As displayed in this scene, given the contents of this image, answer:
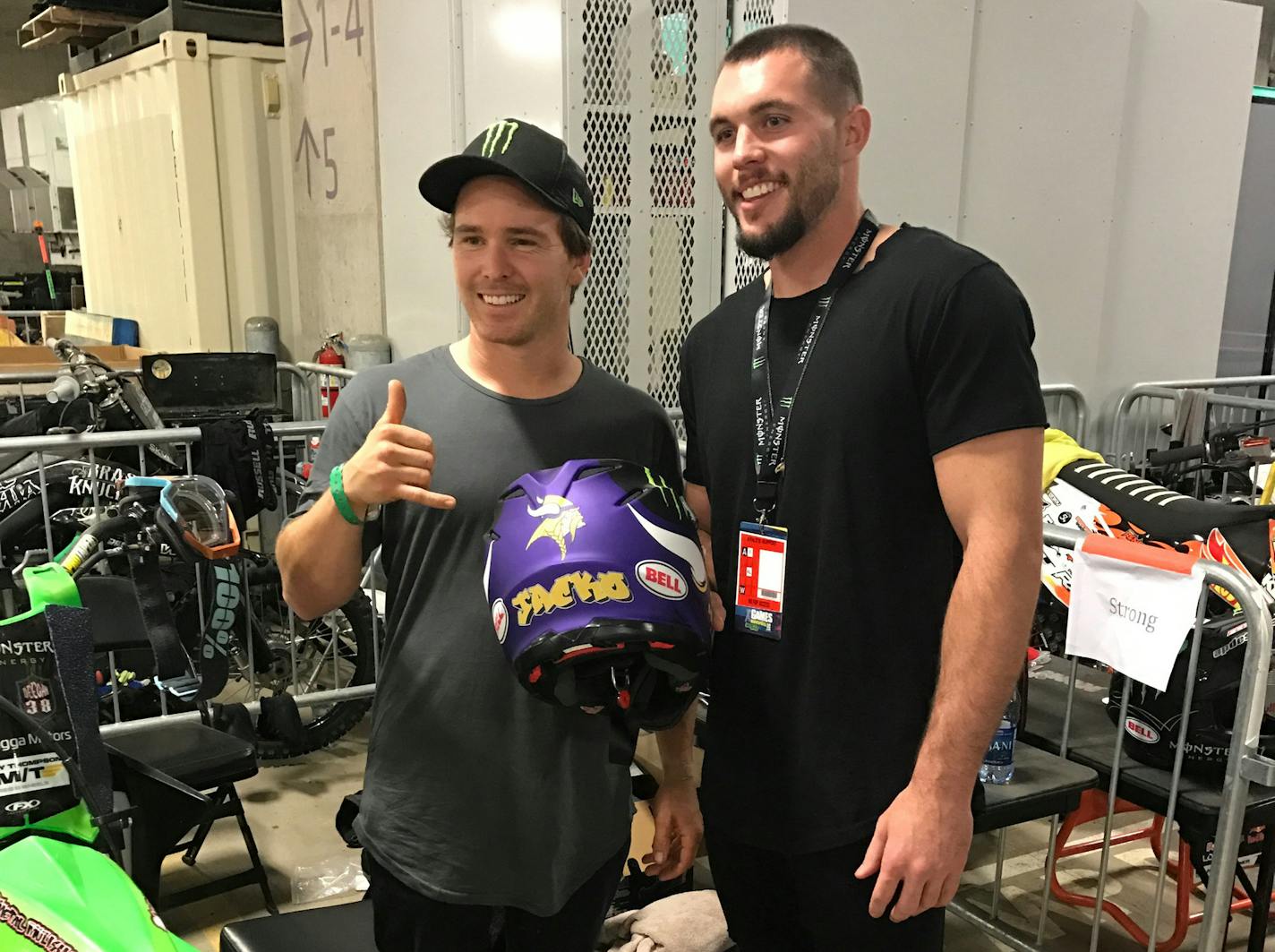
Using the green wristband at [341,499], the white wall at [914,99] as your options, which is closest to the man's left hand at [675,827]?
the green wristband at [341,499]

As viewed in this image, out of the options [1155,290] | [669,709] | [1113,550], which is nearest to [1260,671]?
[1113,550]

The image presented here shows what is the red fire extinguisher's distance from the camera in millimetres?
5174

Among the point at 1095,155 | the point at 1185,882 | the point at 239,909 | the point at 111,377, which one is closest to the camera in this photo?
the point at 1185,882

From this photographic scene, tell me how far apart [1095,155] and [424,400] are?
378 cm

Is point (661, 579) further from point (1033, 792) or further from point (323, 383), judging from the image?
point (323, 383)

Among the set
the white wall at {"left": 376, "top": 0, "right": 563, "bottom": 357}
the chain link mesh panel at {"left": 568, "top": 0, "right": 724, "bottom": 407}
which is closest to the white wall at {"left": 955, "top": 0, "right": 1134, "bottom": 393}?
the chain link mesh panel at {"left": 568, "top": 0, "right": 724, "bottom": 407}

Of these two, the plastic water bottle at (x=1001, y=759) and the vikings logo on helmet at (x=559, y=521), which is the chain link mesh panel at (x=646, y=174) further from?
the vikings logo on helmet at (x=559, y=521)

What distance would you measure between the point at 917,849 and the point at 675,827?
1.69 feet

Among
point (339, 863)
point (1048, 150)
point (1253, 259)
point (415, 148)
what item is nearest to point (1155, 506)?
point (1048, 150)

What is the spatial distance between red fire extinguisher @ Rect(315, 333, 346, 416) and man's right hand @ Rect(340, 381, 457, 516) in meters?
3.93

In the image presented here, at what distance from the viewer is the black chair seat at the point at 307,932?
87.7 inches

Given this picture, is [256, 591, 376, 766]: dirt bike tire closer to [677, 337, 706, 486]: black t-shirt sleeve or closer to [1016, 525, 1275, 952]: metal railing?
[677, 337, 706, 486]: black t-shirt sleeve

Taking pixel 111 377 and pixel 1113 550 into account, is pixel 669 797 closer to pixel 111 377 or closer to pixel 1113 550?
pixel 1113 550

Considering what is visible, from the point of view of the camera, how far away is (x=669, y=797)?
1.77 meters
